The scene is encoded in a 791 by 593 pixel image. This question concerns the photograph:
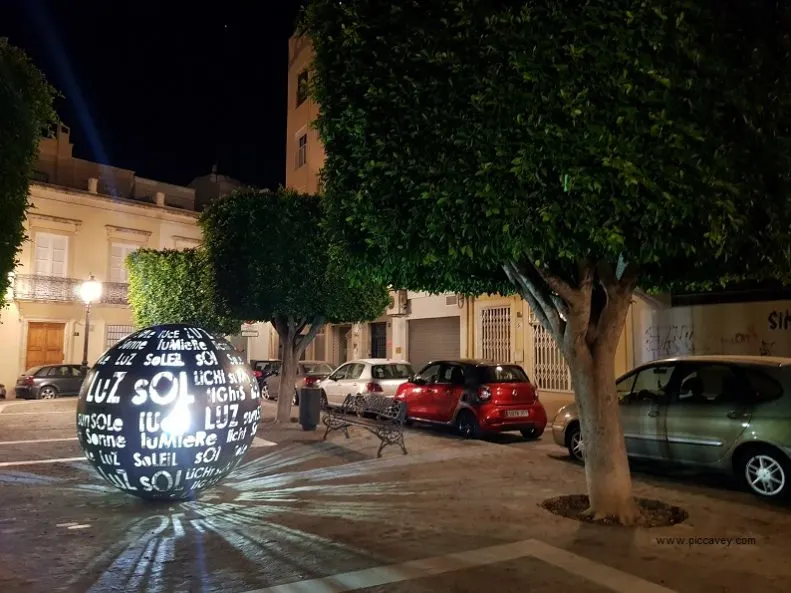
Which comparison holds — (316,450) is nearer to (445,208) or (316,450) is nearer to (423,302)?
(445,208)

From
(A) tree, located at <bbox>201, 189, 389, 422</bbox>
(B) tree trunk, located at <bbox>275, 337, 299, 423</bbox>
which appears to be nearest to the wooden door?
(A) tree, located at <bbox>201, 189, 389, 422</bbox>

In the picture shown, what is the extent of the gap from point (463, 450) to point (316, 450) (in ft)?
7.96

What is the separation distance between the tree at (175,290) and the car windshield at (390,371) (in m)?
4.85

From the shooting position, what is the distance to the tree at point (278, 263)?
42.3ft

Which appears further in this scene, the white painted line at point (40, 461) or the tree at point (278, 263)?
the tree at point (278, 263)

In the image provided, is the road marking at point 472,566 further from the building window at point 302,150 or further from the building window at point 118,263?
the building window at point 118,263

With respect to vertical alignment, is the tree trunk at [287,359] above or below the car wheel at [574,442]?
above

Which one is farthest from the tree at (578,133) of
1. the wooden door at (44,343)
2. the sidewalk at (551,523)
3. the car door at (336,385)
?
the wooden door at (44,343)

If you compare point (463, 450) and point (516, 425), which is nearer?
point (463, 450)

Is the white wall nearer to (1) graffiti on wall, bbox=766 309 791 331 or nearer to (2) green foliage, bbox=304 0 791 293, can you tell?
(1) graffiti on wall, bbox=766 309 791 331

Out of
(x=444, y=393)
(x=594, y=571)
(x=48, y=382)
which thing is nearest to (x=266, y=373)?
(x=48, y=382)

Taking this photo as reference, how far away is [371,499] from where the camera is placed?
7.34m

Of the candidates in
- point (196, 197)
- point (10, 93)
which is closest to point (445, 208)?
point (10, 93)

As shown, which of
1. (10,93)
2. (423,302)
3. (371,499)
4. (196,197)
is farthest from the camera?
(196,197)
